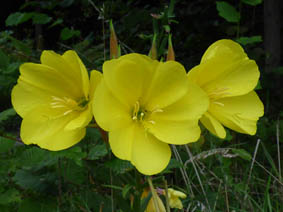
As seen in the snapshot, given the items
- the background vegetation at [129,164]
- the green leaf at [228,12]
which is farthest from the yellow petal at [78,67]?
the green leaf at [228,12]

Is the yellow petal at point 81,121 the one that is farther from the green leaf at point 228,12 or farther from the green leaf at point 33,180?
the green leaf at point 228,12

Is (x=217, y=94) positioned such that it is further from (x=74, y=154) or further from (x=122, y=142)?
(x=74, y=154)

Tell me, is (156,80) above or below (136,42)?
above

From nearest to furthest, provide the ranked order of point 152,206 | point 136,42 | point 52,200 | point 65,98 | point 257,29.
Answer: point 65,98 → point 152,206 → point 52,200 → point 136,42 → point 257,29

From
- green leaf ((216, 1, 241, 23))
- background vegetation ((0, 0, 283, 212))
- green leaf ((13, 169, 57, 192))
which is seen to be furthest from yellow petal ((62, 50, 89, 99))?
green leaf ((216, 1, 241, 23))

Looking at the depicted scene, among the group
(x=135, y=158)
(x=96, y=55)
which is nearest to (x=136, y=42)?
(x=96, y=55)

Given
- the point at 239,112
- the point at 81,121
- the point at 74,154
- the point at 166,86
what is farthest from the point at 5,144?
the point at 239,112

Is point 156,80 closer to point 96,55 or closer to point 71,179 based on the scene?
point 71,179
